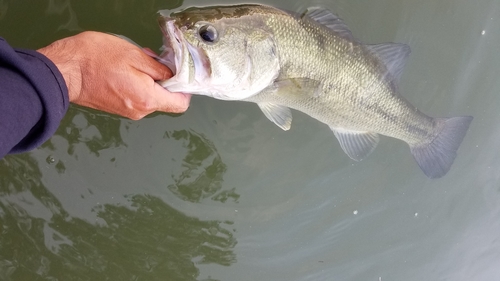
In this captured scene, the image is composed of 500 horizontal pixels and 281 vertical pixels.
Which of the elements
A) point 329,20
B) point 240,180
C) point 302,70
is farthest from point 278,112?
point 240,180

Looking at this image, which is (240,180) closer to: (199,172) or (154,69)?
(199,172)

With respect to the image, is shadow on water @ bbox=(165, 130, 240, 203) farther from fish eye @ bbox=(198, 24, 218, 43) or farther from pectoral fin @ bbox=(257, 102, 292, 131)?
fish eye @ bbox=(198, 24, 218, 43)

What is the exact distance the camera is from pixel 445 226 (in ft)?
10.4

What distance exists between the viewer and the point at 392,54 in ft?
6.79

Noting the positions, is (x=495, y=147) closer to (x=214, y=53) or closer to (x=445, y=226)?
(x=445, y=226)

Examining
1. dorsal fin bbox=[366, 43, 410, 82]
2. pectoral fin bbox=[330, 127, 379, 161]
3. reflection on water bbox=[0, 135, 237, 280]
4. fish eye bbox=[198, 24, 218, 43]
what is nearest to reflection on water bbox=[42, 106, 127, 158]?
reflection on water bbox=[0, 135, 237, 280]

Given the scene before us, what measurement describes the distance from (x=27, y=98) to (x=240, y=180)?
1641mm

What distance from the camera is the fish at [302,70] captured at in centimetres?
168

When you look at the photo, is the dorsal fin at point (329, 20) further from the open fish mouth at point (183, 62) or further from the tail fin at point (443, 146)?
the tail fin at point (443, 146)

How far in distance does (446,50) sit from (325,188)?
1.16 m

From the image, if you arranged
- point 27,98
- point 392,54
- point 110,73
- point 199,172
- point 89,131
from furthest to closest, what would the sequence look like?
point 199,172, point 89,131, point 392,54, point 110,73, point 27,98

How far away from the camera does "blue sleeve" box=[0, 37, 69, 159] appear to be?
1.18 meters

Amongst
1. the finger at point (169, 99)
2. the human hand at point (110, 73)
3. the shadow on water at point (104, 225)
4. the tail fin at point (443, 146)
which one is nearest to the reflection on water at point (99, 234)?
the shadow on water at point (104, 225)

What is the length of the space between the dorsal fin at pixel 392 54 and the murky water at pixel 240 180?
451 mm
